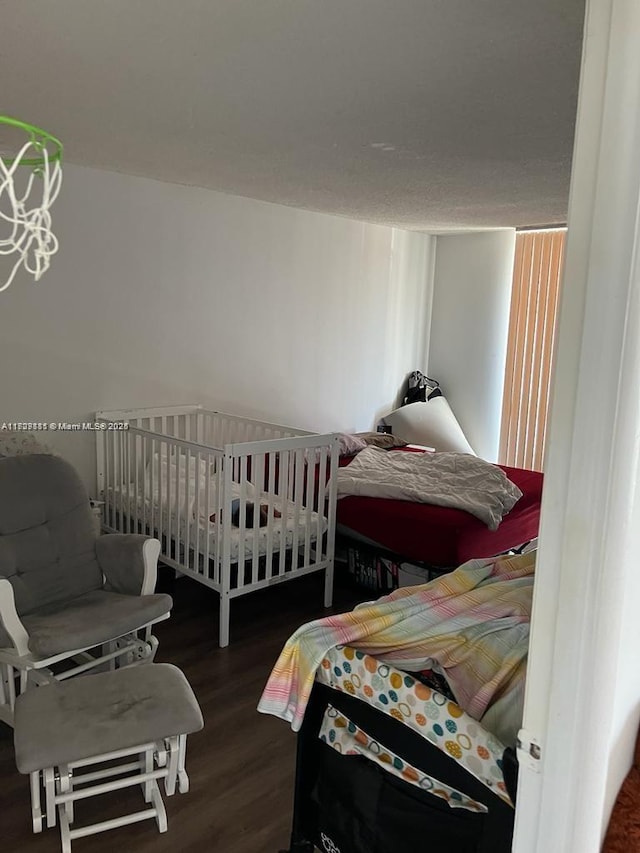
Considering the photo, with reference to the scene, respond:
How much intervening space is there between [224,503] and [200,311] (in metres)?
1.63

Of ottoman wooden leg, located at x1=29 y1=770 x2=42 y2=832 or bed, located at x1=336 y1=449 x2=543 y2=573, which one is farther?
bed, located at x1=336 y1=449 x2=543 y2=573

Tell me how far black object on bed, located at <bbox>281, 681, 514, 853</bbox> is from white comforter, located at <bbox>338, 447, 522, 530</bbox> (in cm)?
216

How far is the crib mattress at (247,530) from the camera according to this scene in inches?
122

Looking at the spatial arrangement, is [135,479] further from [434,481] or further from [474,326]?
[474,326]

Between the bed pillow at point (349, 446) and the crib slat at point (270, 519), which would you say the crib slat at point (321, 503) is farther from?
the bed pillow at point (349, 446)

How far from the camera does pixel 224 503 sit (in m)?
2.98

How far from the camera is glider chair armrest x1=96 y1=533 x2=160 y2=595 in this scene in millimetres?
2717

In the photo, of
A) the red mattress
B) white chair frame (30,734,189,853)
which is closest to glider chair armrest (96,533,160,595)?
white chair frame (30,734,189,853)

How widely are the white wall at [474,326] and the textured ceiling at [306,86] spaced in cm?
240

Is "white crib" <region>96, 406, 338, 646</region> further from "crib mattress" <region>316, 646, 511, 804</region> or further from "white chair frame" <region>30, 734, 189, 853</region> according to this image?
"crib mattress" <region>316, 646, 511, 804</region>

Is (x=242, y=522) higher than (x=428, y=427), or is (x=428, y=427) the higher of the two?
(x=428, y=427)

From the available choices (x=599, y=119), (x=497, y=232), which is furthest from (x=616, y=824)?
(x=497, y=232)

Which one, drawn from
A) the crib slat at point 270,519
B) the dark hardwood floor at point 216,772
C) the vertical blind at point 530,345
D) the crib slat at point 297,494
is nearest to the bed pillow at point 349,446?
the crib slat at point 297,494

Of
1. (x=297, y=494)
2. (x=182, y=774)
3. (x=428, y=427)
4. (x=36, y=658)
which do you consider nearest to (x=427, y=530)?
(x=297, y=494)
